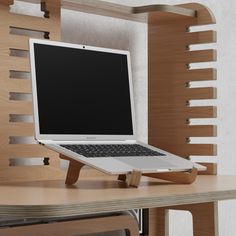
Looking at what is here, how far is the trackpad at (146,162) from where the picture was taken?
1.56 metres

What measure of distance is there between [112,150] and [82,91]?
0.17m

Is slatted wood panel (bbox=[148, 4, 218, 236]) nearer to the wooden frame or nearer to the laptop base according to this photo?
the wooden frame

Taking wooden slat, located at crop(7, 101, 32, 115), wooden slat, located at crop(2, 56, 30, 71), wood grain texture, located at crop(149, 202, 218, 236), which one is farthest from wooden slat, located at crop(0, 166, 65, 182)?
wood grain texture, located at crop(149, 202, 218, 236)

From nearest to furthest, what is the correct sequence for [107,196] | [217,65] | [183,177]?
[107,196], [183,177], [217,65]

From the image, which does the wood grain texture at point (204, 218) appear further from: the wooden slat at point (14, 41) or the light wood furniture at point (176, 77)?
the wooden slat at point (14, 41)

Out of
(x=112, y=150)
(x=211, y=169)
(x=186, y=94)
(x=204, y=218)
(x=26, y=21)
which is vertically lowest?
(x=204, y=218)

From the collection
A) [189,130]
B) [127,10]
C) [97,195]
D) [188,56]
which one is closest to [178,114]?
[189,130]

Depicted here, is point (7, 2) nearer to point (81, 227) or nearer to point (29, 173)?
point (29, 173)

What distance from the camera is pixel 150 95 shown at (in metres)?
2.12

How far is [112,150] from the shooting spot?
65.6 inches

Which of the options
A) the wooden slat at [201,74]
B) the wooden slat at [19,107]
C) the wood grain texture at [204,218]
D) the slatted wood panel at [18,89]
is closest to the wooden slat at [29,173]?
the slatted wood panel at [18,89]

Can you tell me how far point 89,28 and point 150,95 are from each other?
0.28 meters

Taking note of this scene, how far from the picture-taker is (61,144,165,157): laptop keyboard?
1.58m

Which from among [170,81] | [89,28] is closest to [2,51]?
[89,28]
